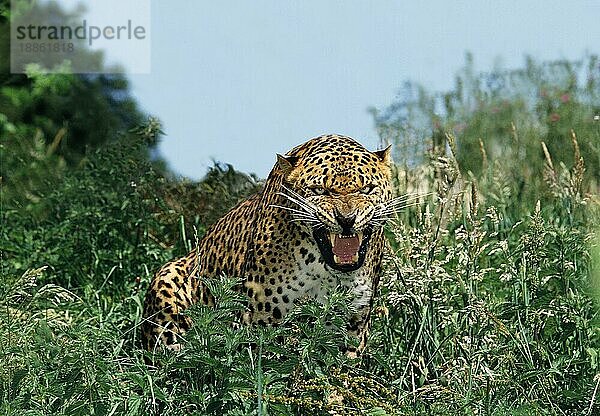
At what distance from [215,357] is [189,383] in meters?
0.20

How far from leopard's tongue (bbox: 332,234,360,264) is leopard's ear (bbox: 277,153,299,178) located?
460 millimetres

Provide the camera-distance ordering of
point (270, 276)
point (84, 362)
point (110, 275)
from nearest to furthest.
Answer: point (84, 362) → point (270, 276) → point (110, 275)

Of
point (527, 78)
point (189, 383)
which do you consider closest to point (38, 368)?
point (189, 383)

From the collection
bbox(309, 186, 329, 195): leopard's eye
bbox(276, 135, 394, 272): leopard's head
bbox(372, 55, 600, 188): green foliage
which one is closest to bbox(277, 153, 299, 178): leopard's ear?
bbox(276, 135, 394, 272): leopard's head

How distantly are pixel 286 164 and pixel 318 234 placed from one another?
1.36 ft

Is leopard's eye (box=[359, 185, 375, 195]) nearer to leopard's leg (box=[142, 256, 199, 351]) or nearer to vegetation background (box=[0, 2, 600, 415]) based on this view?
vegetation background (box=[0, 2, 600, 415])

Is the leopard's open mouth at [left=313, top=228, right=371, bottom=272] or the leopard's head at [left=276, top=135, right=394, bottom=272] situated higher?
the leopard's head at [left=276, top=135, right=394, bottom=272]

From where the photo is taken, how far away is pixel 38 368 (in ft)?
16.0

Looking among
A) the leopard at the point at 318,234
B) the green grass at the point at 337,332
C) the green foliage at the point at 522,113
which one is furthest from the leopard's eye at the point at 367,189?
the green foliage at the point at 522,113

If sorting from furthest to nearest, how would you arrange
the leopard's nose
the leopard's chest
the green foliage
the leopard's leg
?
the green foliage
the leopard's leg
the leopard's chest
the leopard's nose

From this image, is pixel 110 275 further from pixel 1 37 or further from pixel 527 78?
pixel 1 37

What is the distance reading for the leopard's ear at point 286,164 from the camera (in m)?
5.66

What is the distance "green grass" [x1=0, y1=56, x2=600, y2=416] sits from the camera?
477cm

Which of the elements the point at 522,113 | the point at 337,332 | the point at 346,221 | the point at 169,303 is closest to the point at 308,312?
the point at 337,332
